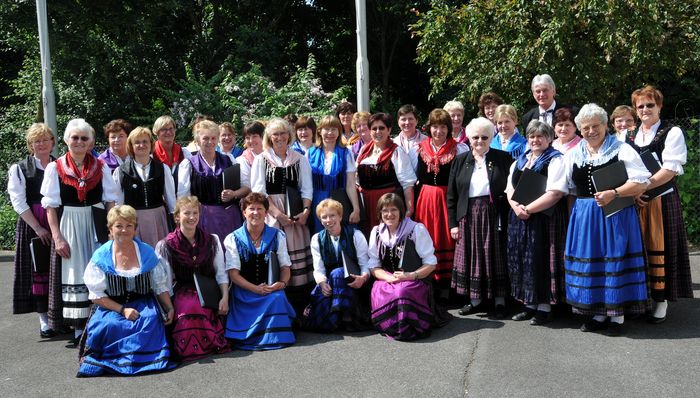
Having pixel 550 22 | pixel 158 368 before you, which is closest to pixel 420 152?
pixel 158 368

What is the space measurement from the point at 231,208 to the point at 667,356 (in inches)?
146

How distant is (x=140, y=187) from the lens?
5.98 meters

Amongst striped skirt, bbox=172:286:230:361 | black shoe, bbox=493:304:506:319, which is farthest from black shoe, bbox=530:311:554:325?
striped skirt, bbox=172:286:230:361

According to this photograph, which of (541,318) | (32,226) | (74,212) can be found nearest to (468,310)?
(541,318)

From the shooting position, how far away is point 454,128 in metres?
7.11

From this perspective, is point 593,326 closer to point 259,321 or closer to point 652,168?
point 652,168

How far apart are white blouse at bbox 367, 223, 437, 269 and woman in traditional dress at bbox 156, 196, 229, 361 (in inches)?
48.1

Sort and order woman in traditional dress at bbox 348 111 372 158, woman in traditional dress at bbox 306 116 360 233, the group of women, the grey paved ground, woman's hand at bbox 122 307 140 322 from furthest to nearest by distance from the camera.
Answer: woman in traditional dress at bbox 348 111 372 158, woman in traditional dress at bbox 306 116 360 233, the group of women, woman's hand at bbox 122 307 140 322, the grey paved ground

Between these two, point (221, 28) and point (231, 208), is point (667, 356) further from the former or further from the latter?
point (221, 28)

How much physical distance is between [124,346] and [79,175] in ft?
4.90

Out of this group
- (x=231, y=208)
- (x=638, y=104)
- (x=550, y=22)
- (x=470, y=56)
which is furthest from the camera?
(x=470, y=56)

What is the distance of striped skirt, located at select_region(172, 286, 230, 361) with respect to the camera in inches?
207

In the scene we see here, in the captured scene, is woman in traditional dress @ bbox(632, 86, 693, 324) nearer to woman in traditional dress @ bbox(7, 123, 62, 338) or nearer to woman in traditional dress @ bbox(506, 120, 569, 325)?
woman in traditional dress @ bbox(506, 120, 569, 325)

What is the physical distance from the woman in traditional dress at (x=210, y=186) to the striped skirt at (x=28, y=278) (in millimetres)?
1249
